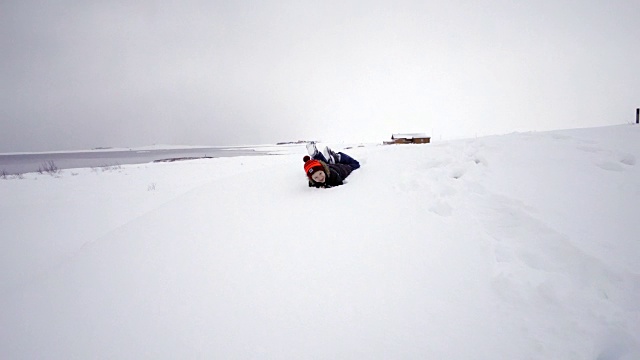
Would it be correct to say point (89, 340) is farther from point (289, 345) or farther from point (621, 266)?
point (621, 266)

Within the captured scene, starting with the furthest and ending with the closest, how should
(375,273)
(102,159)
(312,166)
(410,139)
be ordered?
(102,159), (410,139), (312,166), (375,273)

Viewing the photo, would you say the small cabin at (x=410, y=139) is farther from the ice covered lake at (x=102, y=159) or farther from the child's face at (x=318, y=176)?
the child's face at (x=318, y=176)

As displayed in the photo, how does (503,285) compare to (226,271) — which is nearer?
(503,285)

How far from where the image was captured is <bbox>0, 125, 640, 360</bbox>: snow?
1718mm

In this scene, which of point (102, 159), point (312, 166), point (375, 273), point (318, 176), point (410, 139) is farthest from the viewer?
point (102, 159)

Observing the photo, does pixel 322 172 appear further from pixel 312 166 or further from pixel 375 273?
pixel 375 273

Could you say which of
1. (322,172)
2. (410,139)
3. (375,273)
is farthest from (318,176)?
(410,139)

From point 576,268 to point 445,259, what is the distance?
3.36 feet

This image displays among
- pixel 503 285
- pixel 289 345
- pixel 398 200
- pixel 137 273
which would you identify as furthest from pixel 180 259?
pixel 503 285

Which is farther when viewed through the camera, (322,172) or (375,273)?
(322,172)

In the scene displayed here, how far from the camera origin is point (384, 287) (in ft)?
6.89

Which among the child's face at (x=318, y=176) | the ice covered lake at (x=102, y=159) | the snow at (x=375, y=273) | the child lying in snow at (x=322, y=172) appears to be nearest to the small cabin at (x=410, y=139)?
the ice covered lake at (x=102, y=159)

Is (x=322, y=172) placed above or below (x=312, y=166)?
below

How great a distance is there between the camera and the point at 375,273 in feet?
7.38
